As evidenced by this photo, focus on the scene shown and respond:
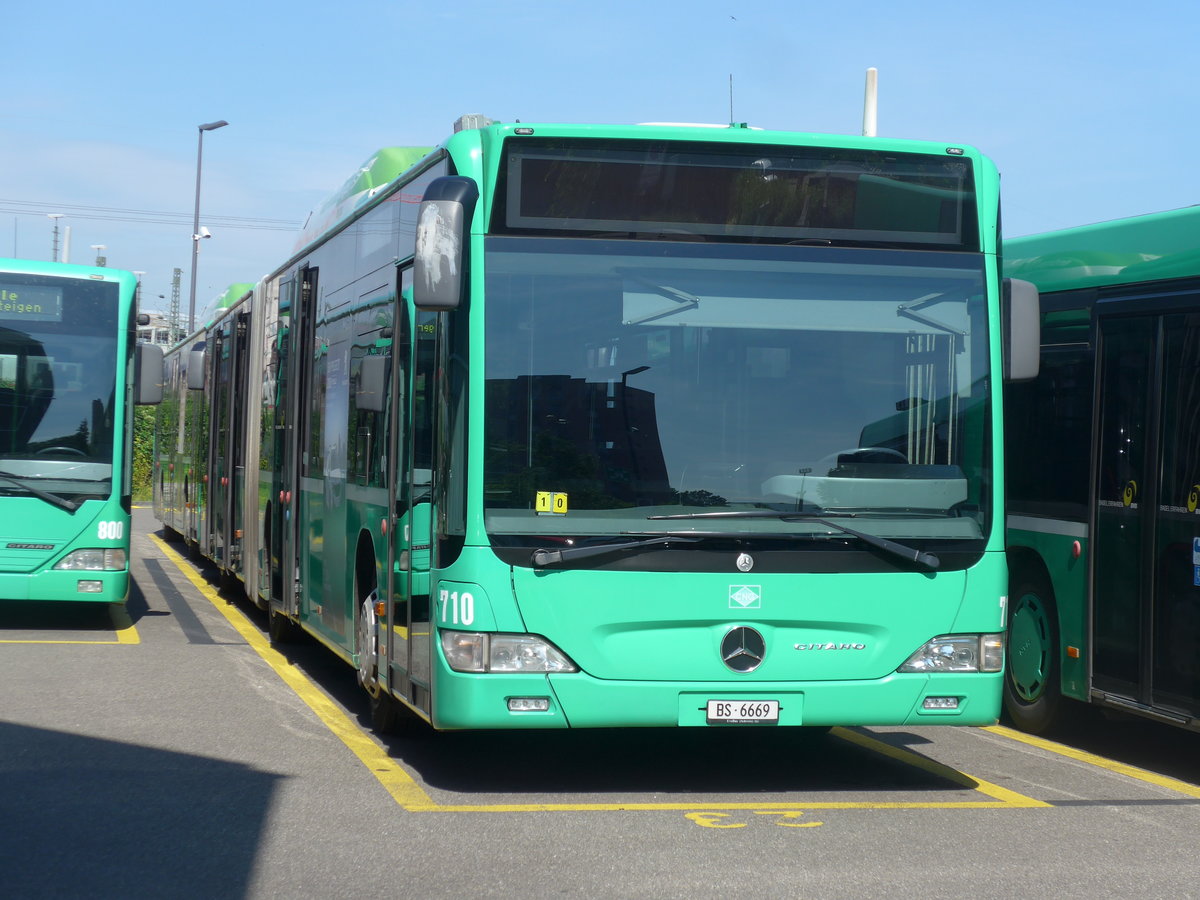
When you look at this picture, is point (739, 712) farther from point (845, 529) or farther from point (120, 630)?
point (120, 630)

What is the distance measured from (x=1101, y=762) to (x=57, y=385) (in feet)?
29.7

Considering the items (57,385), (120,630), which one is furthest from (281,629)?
(57,385)

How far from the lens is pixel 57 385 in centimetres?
1380

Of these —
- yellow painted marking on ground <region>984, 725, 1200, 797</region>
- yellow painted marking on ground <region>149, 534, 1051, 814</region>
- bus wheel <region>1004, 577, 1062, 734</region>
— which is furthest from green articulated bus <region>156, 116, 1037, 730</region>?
bus wheel <region>1004, 577, 1062, 734</region>

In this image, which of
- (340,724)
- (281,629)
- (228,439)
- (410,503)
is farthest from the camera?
(228,439)

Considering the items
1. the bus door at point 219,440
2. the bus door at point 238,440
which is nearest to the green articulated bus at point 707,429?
the bus door at point 238,440

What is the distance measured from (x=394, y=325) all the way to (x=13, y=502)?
6326 millimetres

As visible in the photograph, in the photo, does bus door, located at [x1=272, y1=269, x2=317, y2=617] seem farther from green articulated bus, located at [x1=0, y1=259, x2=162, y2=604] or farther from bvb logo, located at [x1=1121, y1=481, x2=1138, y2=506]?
bvb logo, located at [x1=1121, y1=481, x2=1138, y2=506]

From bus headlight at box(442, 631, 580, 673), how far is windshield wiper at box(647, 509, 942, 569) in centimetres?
77

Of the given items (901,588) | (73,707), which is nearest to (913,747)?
(901,588)

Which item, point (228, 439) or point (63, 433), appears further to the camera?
point (228, 439)

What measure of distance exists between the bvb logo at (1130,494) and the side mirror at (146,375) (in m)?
8.65

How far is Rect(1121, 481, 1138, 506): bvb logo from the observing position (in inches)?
345

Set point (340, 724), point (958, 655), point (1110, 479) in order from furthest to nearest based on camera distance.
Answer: point (340, 724)
point (1110, 479)
point (958, 655)
